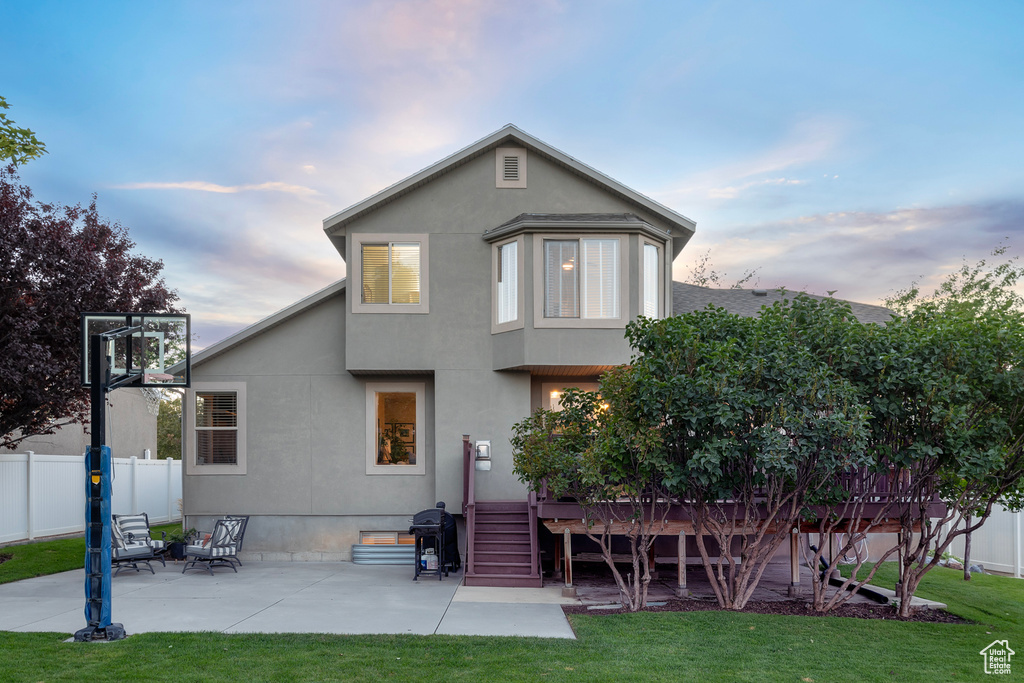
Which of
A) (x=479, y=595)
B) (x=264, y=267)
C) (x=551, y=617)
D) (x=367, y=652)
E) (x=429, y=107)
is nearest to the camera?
(x=367, y=652)

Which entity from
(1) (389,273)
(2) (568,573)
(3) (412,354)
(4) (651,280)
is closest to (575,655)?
(2) (568,573)

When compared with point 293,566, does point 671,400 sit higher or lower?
higher

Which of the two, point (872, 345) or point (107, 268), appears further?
point (107, 268)

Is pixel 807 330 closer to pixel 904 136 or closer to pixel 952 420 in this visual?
pixel 952 420

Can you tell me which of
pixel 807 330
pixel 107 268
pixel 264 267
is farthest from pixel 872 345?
pixel 264 267

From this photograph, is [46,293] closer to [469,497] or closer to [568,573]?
[469,497]

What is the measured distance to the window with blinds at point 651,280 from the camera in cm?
1364

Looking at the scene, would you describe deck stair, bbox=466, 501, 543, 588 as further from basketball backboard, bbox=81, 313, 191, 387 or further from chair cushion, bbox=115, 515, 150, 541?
chair cushion, bbox=115, 515, 150, 541

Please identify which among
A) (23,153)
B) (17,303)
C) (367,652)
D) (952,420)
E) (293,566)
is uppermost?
(23,153)

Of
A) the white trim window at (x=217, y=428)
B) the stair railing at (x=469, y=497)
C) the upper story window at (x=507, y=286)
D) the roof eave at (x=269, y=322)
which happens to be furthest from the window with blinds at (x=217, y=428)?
the upper story window at (x=507, y=286)

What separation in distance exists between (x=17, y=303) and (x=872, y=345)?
551 inches

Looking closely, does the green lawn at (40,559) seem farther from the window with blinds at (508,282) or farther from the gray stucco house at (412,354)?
the window with blinds at (508,282)

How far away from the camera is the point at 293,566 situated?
1347 centimetres

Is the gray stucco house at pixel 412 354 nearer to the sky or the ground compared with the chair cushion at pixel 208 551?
nearer to the sky
